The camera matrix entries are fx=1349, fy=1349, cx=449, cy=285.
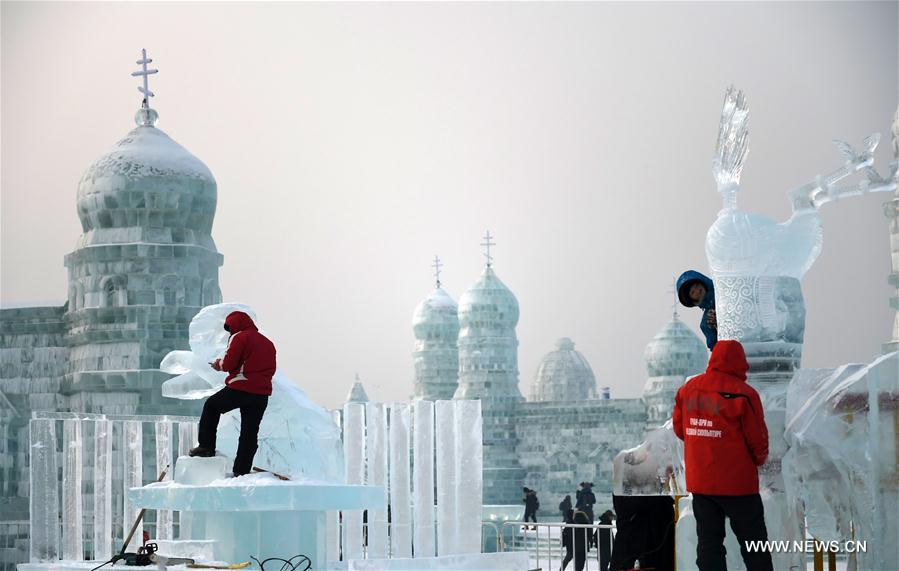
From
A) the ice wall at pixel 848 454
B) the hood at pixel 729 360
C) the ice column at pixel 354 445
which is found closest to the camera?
the hood at pixel 729 360

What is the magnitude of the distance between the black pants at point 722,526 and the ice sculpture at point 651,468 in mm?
1016

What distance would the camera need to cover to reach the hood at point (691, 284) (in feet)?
27.9

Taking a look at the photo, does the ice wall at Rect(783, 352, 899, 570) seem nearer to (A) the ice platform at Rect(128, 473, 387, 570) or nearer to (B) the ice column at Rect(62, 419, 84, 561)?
(A) the ice platform at Rect(128, 473, 387, 570)

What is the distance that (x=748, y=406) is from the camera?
6738 mm

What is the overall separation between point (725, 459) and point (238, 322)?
405 centimetres

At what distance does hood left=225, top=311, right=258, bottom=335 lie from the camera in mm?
9500

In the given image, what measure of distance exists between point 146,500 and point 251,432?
0.94 meters

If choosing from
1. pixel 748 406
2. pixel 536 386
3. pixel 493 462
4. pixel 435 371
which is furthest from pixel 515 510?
pixel 748 406

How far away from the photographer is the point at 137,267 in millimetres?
23016

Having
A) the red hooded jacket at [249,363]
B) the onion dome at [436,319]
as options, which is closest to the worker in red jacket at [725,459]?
the red hooded jacket at [249,363]

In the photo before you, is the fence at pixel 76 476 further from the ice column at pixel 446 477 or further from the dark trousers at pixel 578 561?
the dark trousers at pixel 578 561

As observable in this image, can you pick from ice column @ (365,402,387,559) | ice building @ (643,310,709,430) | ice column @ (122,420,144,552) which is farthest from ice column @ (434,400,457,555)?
ice building @ (643,310,709,430)

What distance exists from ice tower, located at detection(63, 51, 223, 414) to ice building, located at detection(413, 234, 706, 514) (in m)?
19.3

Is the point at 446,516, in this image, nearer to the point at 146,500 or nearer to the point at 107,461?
the point at 107,461
